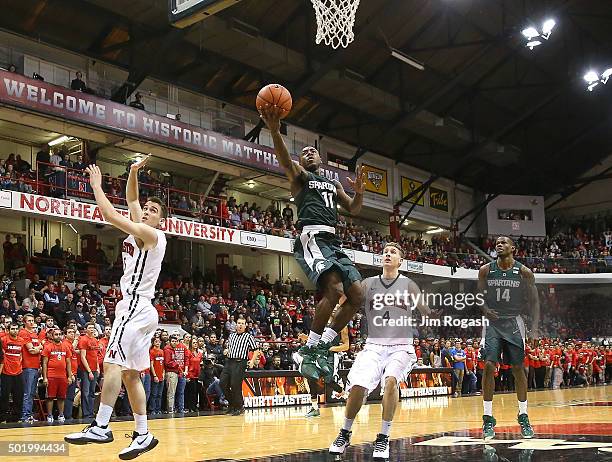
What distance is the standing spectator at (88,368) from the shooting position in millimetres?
14461

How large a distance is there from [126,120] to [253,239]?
6.24 meters

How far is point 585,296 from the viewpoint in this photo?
36938 millimetres

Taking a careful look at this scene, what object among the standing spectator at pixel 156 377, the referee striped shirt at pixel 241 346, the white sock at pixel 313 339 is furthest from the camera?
the standing spectator at pixel 156 377

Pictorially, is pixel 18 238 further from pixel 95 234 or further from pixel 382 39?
pixel 382 39

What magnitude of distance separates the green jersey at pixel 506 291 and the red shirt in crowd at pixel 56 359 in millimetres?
8382

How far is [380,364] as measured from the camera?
7090mm

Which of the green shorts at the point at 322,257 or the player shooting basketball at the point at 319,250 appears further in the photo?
the green shorts at the point at 322,257

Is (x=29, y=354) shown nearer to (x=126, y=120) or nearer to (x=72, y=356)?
(x=72, y=356)

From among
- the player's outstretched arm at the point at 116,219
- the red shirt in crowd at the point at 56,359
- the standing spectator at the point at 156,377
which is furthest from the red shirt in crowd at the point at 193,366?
the player's outstretched arm at the point at 116,219

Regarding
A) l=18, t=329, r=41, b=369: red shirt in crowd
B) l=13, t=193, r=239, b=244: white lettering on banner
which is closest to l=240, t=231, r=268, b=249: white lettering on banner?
l=13, t=193, r=239, b=244: white lettering on banner

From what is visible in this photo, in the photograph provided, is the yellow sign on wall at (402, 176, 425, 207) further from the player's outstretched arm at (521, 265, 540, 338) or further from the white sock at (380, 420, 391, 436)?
the white sock at (380, 420, 391, 436)

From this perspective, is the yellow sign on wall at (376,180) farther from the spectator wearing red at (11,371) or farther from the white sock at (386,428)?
the white sock at (386,428)

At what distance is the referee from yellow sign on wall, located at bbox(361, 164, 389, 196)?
20.2m

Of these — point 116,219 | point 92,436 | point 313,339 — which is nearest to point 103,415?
point 92,436
